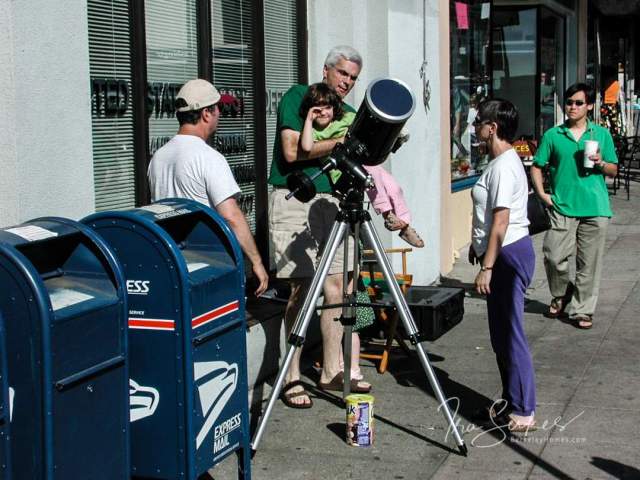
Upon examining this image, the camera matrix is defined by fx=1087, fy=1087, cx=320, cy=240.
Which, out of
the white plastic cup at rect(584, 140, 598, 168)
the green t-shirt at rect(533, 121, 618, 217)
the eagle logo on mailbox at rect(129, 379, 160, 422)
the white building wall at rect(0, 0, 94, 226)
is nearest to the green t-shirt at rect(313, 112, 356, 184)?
the white building wall at rect(0, 0, 94, 226)

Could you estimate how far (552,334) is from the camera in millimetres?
7891

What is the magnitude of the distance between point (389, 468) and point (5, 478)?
7.24 ft

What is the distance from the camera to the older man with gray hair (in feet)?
19.9

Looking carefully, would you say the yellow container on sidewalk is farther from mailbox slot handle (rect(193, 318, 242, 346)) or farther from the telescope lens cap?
the telescope lens cap

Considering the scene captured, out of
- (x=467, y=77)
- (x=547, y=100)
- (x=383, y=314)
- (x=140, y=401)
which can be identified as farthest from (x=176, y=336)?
(x=547, y=100)

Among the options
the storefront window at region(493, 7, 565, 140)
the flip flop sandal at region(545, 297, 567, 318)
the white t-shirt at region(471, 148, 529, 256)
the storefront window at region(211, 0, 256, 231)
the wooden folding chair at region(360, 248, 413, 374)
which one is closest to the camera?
the white t-shirt at region(471, 148, 529, 256)

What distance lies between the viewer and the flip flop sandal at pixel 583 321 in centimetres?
803

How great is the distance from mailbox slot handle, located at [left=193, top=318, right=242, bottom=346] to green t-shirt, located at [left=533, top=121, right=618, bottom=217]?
4.19m

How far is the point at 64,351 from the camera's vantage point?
3666mm

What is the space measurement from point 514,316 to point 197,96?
6.33 feet

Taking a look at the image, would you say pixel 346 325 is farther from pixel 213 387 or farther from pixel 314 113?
pixel 213 387

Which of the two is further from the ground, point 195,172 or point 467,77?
point 467,77

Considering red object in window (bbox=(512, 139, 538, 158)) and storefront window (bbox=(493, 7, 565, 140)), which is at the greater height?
storefront window (bbox=(493, 7, 565, 140))

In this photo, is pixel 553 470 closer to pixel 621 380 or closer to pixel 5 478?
pixel 621 380
